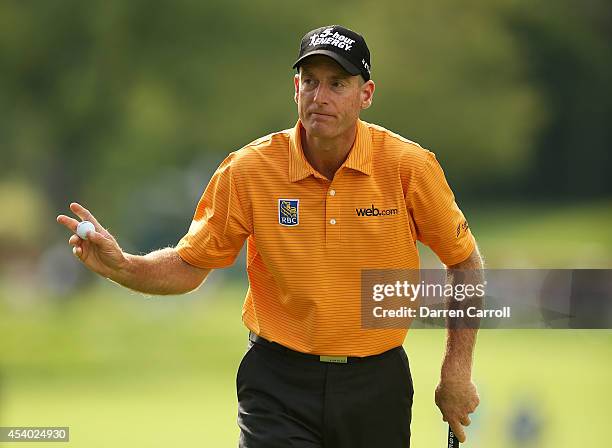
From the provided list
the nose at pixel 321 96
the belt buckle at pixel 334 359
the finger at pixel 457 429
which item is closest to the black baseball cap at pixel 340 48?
the nose at pixel 321 96

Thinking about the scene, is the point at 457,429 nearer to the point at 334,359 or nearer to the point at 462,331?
the point at 462,331

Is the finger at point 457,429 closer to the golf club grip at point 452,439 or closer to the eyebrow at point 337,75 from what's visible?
the golf club grip at point 452,439

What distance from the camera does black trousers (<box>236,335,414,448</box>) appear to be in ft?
16.3

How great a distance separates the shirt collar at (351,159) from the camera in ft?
16.6

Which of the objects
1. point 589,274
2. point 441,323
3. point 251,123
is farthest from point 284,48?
point 441,323

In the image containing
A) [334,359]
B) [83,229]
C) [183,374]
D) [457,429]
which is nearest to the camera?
[83,229]

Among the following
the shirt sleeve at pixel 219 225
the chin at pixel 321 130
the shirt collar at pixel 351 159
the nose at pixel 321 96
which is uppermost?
the nose at pixel 321 96

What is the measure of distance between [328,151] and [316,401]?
3.26 feet

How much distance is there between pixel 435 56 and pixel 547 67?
9.03 feet

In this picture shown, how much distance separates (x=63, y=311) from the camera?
22.9 meters

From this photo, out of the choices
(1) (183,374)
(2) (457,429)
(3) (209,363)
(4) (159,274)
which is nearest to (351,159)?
(4) (159,274)

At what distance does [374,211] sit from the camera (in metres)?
5.04

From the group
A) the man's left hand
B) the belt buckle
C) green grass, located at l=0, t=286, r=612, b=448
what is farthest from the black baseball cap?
green grass, located at l=0, t=286, r=612, b=448

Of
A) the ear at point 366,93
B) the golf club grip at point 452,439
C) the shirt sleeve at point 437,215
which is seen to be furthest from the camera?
the golf club grip at point 452,439
